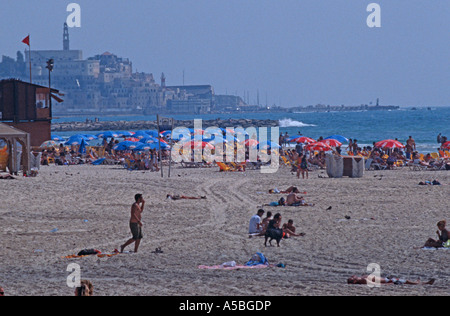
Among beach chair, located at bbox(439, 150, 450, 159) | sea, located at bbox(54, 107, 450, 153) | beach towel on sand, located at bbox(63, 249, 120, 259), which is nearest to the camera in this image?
beach towel on sand, located at bbox(63, 249, 120, 259)

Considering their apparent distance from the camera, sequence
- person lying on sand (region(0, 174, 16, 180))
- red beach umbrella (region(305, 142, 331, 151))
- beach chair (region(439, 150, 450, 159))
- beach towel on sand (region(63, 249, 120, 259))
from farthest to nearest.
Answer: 1. beach chair (region(439, 150, 450, 159))
2. red beach umbrella (region(305, 142, 331, 151))
3. person lying on sand (region(0, 174, 16, 180))
4. beach towel on sand (region(63, 249, 120, 259))

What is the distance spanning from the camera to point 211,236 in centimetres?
1044

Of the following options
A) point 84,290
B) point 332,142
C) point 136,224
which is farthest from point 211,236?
point 332,142

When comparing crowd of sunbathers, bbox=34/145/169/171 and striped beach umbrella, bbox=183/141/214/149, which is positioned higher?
striped beach umbrella, bbox=183/141/214/149

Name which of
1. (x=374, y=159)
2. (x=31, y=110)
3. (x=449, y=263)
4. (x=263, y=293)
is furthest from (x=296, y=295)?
(x=31, y=110)

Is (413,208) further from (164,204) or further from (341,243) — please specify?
(164,204)

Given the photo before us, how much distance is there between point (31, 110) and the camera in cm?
2894

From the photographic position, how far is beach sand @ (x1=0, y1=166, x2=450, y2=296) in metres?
7.35

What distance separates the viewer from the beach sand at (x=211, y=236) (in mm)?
7352

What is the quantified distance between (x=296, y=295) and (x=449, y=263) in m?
2.60

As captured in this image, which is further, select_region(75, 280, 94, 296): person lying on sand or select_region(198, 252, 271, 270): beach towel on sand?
select_region(198, 252, 271, 270): beach towel on sand

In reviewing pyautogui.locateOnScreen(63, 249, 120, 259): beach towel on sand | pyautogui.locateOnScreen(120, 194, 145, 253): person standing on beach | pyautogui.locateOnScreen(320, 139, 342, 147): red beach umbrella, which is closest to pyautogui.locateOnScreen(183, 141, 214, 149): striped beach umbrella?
pyautogui.locateOnScreen(320, 139, 342, 147): red beach umbrella

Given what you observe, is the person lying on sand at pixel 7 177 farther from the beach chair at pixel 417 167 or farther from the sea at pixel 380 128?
the sea at pixel 380 128

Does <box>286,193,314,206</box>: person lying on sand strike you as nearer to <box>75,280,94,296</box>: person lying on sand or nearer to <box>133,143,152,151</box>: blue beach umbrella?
<box>75,280,94,296</box>: person lying on sand
